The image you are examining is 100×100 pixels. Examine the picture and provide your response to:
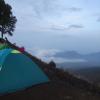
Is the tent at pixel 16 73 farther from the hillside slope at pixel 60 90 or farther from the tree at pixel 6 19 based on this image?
the tree at pixel 6 19

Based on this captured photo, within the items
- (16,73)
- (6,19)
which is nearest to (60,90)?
(16,73)

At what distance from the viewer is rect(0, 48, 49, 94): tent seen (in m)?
19.3

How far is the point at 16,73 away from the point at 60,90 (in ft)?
17.5

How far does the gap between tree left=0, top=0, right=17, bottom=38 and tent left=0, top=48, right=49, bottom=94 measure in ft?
95.2

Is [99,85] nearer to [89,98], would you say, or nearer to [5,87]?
[89,98]

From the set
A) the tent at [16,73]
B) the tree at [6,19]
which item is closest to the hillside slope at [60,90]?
the tent at [16,73]

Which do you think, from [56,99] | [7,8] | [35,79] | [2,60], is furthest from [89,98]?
[7,8]

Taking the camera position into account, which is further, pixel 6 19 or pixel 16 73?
pixel 6 19

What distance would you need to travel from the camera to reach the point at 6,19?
164 ft

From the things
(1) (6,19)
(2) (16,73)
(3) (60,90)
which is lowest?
(3) (60,90)

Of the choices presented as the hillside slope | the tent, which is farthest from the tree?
the tent

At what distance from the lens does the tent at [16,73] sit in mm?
19266

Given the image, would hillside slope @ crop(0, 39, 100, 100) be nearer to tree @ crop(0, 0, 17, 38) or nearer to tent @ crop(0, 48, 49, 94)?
Answer: tent @ crop(0, 48, 49, 94)

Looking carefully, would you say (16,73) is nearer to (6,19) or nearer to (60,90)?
(60,90)
